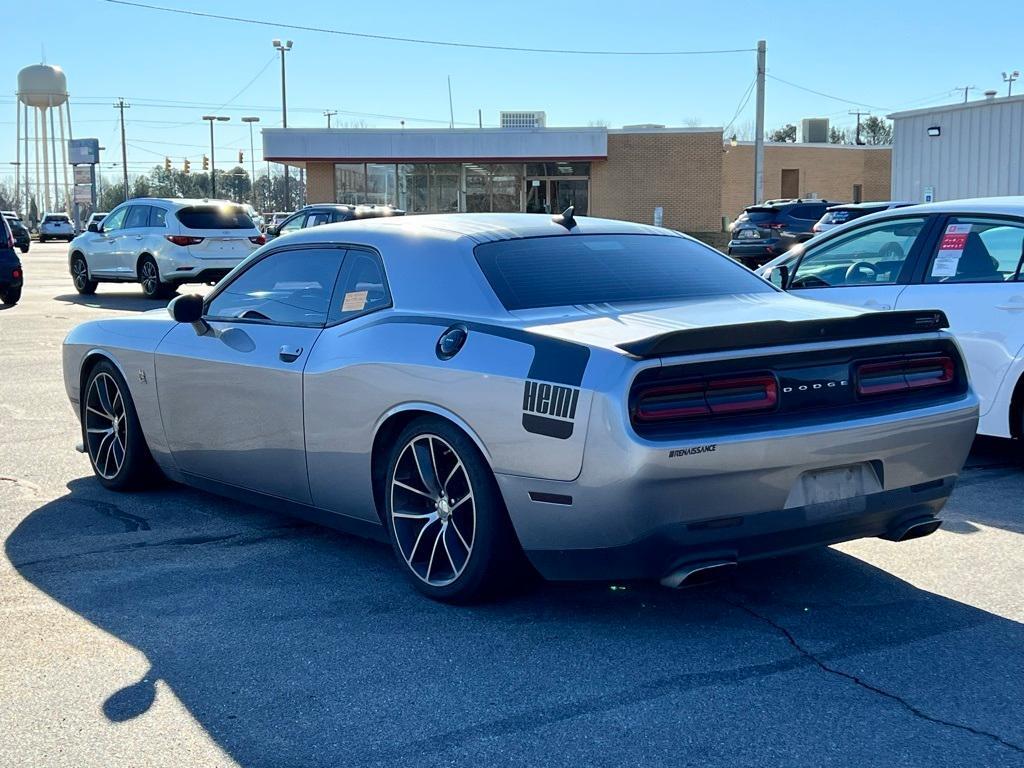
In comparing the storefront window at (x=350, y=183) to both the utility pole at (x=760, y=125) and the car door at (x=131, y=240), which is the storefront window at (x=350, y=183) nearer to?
the utility pole at (x=760, y=125)

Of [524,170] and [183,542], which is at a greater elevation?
[524,170]

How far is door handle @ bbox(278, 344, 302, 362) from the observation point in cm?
529

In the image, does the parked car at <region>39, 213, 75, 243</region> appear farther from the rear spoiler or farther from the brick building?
the rear spoiler

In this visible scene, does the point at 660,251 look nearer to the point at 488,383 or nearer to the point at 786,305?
the point at 786,305

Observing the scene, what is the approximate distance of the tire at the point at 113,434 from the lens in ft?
21.2

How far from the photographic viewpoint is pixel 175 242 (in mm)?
21172

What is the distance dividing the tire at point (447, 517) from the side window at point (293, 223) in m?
19.2

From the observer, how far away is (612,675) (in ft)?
12.9

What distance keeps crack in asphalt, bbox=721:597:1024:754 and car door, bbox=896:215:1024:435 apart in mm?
2936

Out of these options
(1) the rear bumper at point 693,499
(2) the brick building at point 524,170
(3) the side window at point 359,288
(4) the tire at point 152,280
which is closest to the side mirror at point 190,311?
(3) the side window at point 359,288

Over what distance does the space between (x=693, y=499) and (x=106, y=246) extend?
20.4 m

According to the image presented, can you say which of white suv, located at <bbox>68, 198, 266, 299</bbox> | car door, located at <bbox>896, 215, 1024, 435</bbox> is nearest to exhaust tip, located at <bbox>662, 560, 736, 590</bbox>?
car door, located at <bbox>896, 215, 1024, 435</bbox>

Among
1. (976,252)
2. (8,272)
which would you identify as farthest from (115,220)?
(976,252)

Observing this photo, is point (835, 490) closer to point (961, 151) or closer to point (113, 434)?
point (113, 434)
